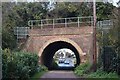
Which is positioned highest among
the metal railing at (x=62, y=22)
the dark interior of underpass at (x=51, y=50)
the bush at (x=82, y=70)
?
the metal railing at (x=62, y=22)

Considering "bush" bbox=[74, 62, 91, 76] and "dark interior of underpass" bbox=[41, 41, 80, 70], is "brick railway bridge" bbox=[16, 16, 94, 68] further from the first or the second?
"bush" bbox=[74, 62, 91, 76]

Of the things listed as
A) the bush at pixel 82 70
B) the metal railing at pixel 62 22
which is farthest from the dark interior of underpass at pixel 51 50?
the bush at pixel 82 70

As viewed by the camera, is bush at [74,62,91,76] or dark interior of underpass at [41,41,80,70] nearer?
bush at [74,62,91,76]

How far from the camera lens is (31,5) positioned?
1065 inches

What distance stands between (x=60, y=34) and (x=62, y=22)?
1.31 meters

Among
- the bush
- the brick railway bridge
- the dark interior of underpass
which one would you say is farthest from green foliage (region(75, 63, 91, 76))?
the dark interior of underpass


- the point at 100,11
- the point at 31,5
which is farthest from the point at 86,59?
the point at 31,5

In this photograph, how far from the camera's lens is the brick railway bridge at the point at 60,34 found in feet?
80.3

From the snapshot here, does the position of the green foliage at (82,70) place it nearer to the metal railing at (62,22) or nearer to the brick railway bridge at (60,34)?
the brick railway bridge at (60,34)

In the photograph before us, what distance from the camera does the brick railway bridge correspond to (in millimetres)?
24469

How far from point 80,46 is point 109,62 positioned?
7.37 m

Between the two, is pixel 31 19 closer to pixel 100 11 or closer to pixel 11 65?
pixel 100 11

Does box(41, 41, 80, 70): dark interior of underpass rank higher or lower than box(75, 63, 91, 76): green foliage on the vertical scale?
higher

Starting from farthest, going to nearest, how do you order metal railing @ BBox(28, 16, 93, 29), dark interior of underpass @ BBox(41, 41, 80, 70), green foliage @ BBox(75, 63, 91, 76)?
dark interior of underpass @ BBox(41, 41, 80, 70) → metal railing @ BBox(28, 16, 93, 29) → green foliage @ BBox(75, 63, 91, 76)
